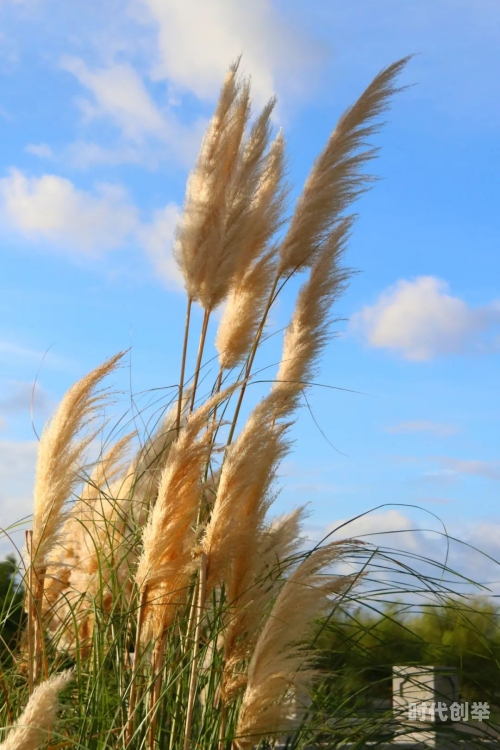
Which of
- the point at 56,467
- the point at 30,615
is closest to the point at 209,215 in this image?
the point at 56,467

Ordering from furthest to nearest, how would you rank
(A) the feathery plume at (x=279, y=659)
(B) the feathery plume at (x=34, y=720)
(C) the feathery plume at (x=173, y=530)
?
1. (C) the feathery plume at (x=173, y=530)
2. (A) the feathery plume at (x=279, y=659)
3. (B) the feathery plume at (x=34, y=720)

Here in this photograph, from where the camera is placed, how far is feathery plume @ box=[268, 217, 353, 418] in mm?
2750

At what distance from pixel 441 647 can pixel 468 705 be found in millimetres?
1245

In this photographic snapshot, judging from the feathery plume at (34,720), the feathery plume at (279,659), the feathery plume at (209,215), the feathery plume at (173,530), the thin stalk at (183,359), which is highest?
the feathery plume at (209,215)

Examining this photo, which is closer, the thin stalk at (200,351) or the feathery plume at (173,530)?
the feathery plume at (173,530)

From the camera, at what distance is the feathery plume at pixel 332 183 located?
3.01 meters

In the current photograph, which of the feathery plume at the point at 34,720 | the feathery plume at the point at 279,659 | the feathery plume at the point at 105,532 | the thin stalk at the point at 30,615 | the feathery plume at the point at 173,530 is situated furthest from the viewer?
the feathery plume at the point at 105,532

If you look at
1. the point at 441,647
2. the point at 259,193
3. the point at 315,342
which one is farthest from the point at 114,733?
the point at 259,193

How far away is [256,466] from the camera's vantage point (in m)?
2.18

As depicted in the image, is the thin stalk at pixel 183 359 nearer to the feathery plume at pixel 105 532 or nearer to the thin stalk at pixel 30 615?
the feathery plume at pixel 105 532

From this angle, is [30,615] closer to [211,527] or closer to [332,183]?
[211,527]

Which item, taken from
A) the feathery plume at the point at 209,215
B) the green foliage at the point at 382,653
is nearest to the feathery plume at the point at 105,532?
the feathery plume at the point at 209,215

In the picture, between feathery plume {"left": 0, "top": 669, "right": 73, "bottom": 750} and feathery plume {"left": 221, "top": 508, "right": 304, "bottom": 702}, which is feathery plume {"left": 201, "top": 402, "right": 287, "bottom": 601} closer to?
feathery plume {"left": 221, "top": 508, "right": 304, "bottom": 702}

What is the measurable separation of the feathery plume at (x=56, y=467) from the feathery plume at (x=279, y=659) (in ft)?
2.57
